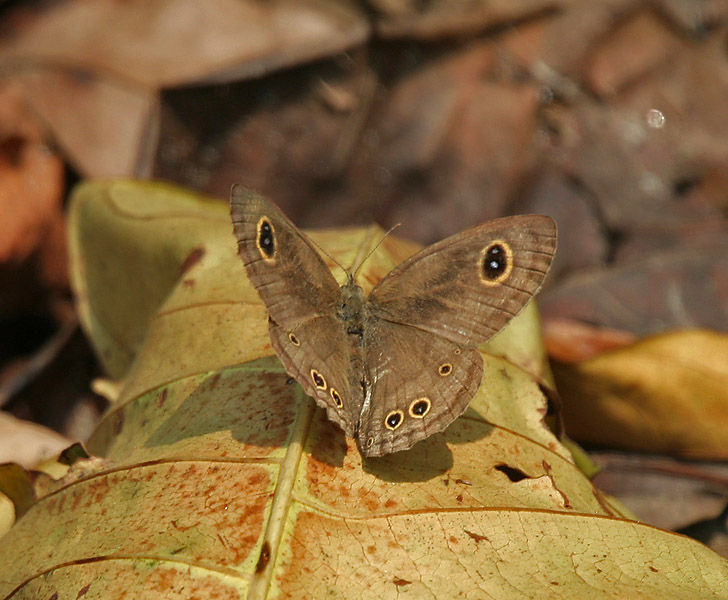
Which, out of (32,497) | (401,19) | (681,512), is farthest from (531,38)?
(32,497)

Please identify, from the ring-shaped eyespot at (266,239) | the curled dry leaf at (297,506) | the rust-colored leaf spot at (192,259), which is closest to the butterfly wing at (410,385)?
the curled dry leaf at (297,506)

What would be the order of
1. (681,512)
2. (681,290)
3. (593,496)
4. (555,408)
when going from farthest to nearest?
1. (681,290)
2. (681,512)
3. (555,408)
4. (593,496)

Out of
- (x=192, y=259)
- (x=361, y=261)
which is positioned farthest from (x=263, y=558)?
(x=192, y=259)

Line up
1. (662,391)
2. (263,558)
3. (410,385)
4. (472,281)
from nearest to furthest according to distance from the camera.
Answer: (263,558)
(410,385)
(472,281)
(662,391)

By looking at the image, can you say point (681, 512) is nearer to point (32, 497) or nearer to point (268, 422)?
point (268, 422)

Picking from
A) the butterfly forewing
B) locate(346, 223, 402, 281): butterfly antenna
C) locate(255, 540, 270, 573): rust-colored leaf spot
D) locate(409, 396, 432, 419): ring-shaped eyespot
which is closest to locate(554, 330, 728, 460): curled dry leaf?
locate(346, 223, 402, 281): butterfly antenna

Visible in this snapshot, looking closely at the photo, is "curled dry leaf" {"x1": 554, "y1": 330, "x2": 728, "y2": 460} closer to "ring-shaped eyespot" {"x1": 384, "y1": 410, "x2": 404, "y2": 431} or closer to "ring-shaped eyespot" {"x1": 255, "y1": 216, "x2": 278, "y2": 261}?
"ring-shaped eyespot" {"x1": 384, "y1": 410, "x2": 404, "y2": 431}

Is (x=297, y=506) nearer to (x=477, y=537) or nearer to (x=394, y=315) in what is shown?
(x=477, y=537)

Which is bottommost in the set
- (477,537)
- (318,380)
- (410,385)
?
(477,537)
